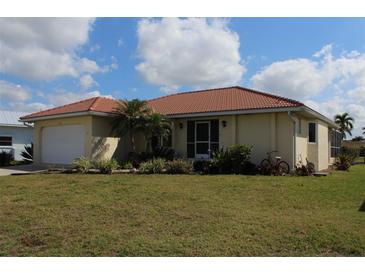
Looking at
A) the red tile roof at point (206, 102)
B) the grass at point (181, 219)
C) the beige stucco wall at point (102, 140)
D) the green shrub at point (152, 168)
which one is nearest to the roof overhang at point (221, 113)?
the red tile roof at point (206, 102)

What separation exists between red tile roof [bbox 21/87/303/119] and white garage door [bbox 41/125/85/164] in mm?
1063

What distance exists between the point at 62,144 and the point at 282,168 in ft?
41.3

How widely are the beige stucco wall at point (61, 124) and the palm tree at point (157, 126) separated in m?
3.14

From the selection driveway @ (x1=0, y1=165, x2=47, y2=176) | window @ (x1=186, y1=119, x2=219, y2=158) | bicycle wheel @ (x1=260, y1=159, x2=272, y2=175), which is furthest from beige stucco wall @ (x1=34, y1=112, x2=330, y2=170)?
driveway @ (x1=0, y1=165, x2=47, y2=176)

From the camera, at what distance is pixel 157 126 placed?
18453mm

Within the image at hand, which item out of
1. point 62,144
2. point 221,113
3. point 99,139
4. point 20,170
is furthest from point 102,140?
point 221,113

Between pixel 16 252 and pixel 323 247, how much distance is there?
4863mm

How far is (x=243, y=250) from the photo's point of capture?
212 inches

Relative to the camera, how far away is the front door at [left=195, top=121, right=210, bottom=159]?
19047mm

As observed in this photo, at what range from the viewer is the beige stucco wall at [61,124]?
1842 centimetres

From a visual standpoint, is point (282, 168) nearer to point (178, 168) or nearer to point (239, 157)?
point (239, 157)

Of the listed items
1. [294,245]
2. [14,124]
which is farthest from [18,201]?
[14,124]

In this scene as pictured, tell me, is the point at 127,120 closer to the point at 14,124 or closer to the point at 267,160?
the point at 267,160

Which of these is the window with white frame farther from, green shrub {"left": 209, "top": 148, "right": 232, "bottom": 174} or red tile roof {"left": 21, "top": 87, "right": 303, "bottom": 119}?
green shrub {"left": 209, "top": 148, "right": 232, "bottom": 174}
